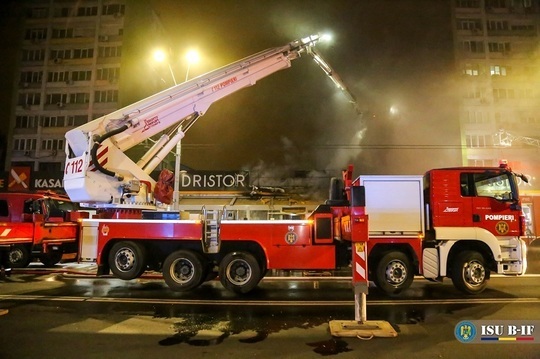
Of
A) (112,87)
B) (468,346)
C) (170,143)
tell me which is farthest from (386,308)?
(112,87)

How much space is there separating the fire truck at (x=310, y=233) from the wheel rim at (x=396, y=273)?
0.08 ft

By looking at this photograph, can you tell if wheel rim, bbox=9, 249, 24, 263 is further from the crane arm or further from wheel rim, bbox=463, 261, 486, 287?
wheel rim, bbox=463, 261, 486, 287

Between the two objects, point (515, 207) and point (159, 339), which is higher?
point (515, 207)

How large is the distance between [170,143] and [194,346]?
689 cm

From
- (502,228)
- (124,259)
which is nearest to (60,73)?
(124,259)

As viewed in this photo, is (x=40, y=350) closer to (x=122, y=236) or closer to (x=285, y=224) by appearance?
(x=122, y=236)

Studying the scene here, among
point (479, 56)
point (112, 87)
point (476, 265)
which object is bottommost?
point (476, 265)

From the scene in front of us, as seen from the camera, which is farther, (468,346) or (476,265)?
(476,265)

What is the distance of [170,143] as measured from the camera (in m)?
10.8

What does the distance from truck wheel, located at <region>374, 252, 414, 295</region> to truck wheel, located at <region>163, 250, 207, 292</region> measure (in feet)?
13.8

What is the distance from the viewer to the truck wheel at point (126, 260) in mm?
8969

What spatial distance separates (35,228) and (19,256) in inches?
45.4

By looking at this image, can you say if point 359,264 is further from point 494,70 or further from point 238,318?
Result: point 494,70
